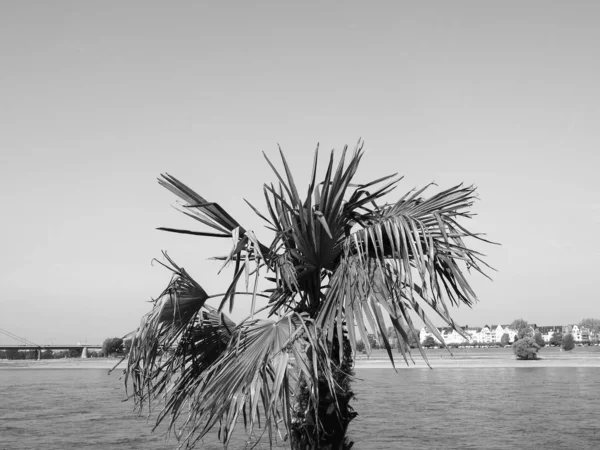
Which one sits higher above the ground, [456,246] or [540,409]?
[456,246]

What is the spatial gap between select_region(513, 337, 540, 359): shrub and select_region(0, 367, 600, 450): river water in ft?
120

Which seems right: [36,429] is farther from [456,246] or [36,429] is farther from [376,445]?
[456,246]

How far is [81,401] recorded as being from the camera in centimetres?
3953

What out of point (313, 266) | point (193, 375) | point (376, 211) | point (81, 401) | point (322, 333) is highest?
point (376, 211)

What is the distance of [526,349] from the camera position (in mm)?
77812

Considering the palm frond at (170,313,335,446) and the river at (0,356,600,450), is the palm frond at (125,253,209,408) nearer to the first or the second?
the palm frond at (170,313,335,446)

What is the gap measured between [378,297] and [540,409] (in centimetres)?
2613

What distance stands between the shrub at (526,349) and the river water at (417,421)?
36.7 meters

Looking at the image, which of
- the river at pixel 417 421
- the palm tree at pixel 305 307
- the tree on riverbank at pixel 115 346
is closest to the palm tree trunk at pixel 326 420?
the palm tree at pixel 305 307

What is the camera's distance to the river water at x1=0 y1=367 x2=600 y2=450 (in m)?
20.5

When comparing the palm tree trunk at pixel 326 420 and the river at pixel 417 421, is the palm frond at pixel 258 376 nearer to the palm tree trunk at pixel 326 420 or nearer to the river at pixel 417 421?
the palm tree trunk at pixel 326 420

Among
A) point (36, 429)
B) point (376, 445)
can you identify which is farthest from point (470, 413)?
point (36, 429)

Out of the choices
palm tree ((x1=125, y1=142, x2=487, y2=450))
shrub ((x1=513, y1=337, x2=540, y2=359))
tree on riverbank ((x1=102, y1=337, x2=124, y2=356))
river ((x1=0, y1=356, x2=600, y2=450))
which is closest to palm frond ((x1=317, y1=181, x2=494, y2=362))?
palm tree ((x1=125, y1=142, x2=487, y2=450))

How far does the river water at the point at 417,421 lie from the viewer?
20547mm
